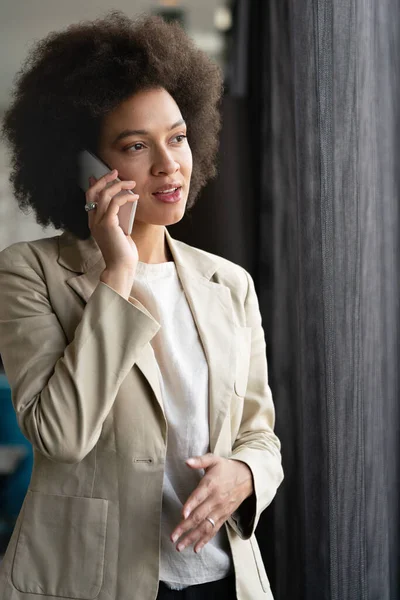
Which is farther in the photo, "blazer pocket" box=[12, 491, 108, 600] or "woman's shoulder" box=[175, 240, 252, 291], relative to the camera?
"woman's shoulder" box=[175, 240, 252, 291]

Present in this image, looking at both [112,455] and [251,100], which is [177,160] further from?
[251,100]

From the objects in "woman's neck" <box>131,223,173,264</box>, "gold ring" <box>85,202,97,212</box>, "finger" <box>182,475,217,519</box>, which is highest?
"gold ring" <box>85,202,97,212</box>

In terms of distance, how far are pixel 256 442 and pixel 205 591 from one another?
28 centimetres

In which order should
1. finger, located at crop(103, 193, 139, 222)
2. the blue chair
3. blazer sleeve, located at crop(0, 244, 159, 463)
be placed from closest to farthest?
blazer sleeve, located at crop(0, 244, 159, 463) < finger, located at crop(103, 193, 139, 222) < the blue chair

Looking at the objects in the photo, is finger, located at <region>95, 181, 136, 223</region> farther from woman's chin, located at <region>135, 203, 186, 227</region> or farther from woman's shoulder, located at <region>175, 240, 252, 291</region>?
woman's shoulder, located at <region>175, 240, 252, 291</region>

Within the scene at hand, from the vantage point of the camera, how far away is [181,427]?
1.28 metres

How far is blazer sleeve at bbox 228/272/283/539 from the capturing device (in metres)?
1.32

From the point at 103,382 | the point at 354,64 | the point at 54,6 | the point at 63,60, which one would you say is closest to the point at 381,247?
the point at 354,64

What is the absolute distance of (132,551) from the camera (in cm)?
121

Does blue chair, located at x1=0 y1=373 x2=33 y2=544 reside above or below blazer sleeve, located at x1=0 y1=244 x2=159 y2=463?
below

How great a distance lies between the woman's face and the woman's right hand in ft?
0.18

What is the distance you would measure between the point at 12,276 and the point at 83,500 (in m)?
0.40

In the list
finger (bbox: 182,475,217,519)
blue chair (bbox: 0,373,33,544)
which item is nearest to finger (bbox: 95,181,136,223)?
finger (bbox: 182,475,217,519)

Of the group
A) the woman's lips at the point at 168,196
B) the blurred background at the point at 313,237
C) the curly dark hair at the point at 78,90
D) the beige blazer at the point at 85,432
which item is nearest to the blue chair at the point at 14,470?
the blurred background at the point at 313,237
